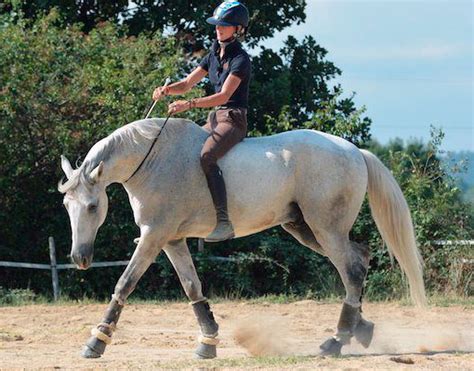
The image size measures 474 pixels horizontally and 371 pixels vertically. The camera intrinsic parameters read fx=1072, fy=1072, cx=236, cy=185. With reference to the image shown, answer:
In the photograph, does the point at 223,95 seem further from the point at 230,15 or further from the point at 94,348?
the point at 94,348

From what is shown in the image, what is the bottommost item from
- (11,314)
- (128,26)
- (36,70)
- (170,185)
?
(11,314)

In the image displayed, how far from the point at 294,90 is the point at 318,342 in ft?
34.5

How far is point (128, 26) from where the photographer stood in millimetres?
20531

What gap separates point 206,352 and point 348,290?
1332 millimetres

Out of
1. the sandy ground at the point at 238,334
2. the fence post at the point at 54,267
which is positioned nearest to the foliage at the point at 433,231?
the sandy ground at the point at 238,334

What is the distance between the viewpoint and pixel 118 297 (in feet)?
29.1

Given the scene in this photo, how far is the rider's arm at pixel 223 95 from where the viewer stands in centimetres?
909

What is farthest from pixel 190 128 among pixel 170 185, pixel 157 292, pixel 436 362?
pixel 157 292

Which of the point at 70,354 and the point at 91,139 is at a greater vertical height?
the point at 91,139

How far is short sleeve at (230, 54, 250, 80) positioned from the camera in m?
9.14

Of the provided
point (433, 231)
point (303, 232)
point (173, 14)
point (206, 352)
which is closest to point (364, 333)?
point (303, 232)

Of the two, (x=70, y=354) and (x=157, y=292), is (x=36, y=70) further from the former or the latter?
(x=70, y=354)

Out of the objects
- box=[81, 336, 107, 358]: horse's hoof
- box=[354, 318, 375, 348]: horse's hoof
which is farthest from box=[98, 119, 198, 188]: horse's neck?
box=[354, 318, 375, 348]: horse's hoof

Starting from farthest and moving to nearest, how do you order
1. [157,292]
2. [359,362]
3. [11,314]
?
[157,292] → [11,314] → [359,362]
